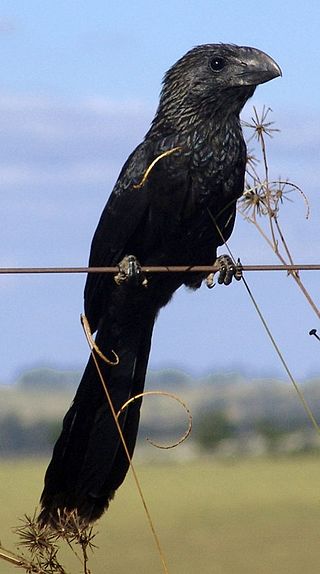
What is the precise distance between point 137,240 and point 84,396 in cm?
63

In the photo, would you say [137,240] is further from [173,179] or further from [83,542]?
[83,542]

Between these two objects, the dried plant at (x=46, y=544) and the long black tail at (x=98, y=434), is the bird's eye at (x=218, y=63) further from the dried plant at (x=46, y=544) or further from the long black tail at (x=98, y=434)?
the dried plant at (x=46, y=544)

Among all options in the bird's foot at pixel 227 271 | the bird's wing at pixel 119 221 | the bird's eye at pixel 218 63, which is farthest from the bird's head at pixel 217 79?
the bird's foot at pixel 227 271

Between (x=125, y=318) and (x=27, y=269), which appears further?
(x=125, y=318)

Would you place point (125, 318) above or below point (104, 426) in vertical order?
above

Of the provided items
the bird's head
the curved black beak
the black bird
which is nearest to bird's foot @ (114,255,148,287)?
the black bird

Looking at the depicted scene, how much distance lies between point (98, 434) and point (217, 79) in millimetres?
1458

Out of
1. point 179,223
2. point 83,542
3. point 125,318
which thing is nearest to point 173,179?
point 179,223

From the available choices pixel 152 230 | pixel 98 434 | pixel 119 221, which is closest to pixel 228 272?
pixel 152 230

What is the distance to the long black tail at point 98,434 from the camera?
11.5 feet

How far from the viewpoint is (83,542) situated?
252 cm

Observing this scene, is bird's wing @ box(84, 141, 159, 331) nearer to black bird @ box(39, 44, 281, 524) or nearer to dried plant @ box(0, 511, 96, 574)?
black bird @ box(39, 44, 281, 524)

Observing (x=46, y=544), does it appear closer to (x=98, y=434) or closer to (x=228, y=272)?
(x=98, y=434)

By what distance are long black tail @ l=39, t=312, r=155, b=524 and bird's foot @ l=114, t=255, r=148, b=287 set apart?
0.31 m
